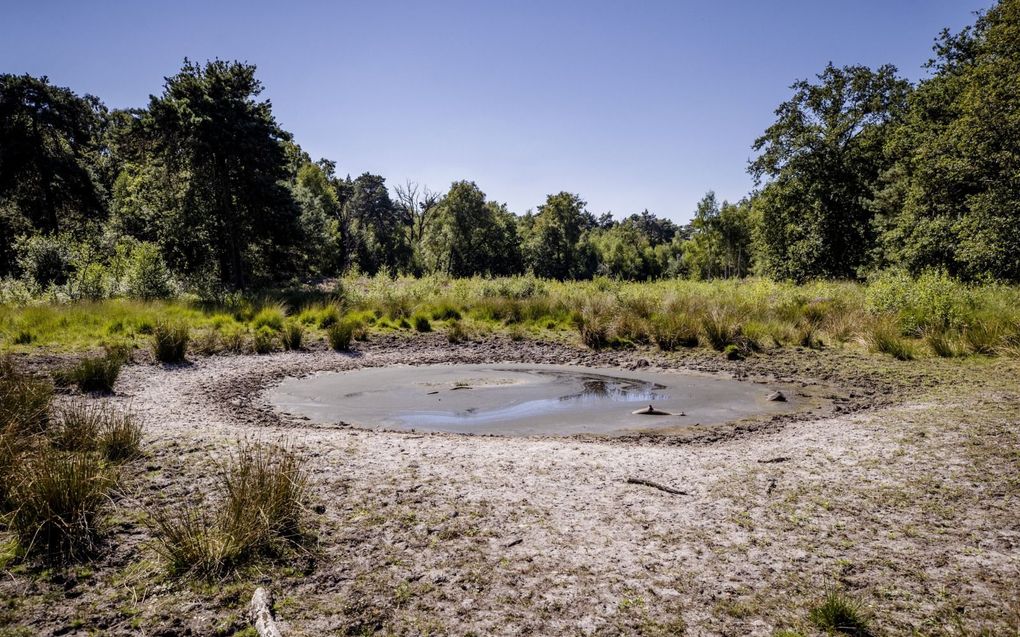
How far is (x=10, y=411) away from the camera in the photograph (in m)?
4.95

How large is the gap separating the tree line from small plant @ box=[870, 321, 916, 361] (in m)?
14.1

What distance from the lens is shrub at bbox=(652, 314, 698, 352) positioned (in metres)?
13.3

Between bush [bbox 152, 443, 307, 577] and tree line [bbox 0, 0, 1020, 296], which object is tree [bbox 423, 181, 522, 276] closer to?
tree line [bbox 0, 0, 1020, 296]

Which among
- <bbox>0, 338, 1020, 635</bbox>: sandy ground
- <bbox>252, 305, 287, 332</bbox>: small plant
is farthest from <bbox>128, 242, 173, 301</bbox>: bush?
<bbox>0, 338, 1020, 635</bbox>: sandy ground

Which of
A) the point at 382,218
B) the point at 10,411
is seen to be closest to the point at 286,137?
the point at 10,411

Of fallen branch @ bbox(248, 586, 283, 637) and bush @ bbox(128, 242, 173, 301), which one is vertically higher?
bush @ bbox(128, 242, 173, 301)

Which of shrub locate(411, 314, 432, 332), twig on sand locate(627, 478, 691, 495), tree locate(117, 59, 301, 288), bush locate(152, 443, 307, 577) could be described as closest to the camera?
bush locate(152, 443, 307, 577)

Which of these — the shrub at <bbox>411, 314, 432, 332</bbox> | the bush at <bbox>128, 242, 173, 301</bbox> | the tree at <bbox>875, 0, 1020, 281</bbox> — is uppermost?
the tree at <bbox>875, 0, 1020, 281</bbox>

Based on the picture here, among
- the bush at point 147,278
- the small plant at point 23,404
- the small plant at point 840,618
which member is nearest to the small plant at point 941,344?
the small plant at point 840,618

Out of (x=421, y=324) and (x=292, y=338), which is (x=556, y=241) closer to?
(x=421, y=324)

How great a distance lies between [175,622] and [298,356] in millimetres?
10388

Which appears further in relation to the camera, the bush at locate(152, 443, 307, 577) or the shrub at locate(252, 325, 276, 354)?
the shrub at locate(252, 325, 276, 354)

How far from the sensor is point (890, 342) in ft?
37.3

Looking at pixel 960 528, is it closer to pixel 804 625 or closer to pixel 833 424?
pixel 804 625
